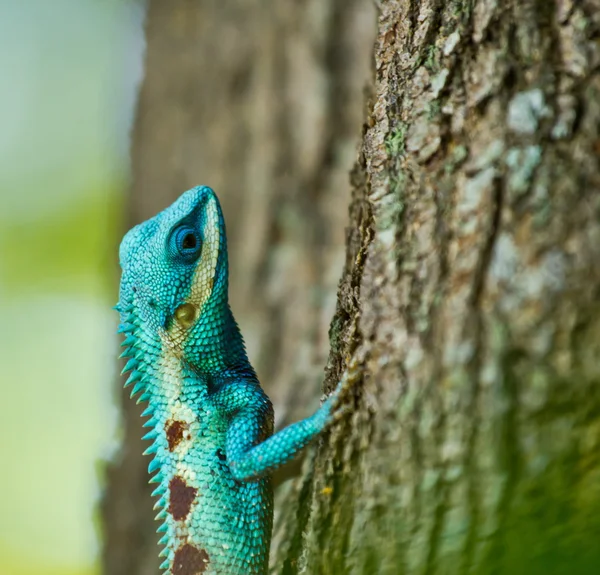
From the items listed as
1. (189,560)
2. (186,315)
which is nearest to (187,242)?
(186,315)

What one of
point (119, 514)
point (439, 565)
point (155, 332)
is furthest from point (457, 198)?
point (119, 514)

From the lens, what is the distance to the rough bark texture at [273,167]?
629cm

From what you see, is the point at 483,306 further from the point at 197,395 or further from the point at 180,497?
the point at 180,497

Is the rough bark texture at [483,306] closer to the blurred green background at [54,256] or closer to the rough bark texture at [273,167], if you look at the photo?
the rough bark texture at [273,167]

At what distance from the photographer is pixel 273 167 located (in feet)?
21.6

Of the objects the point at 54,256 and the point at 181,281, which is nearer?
the point at 181,281

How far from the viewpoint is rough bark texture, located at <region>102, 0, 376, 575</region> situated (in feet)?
20.6

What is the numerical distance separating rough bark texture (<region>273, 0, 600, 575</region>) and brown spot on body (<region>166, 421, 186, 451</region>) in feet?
4.46

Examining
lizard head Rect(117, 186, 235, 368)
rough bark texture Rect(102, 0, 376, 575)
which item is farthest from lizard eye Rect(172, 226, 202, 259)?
rough bark texture Rect(102, 0, 376, 575)

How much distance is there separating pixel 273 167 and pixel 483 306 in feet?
15.0

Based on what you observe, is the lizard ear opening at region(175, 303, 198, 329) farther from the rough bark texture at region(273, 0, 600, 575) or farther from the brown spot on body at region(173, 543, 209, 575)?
the rough bark texture at region(273, 0, 600, 575)

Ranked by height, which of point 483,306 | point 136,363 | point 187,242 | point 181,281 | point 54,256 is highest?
point 54,256

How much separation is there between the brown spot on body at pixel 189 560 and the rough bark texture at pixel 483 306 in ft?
3.88

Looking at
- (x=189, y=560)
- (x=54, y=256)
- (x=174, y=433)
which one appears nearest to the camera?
(x=189, y=560)
